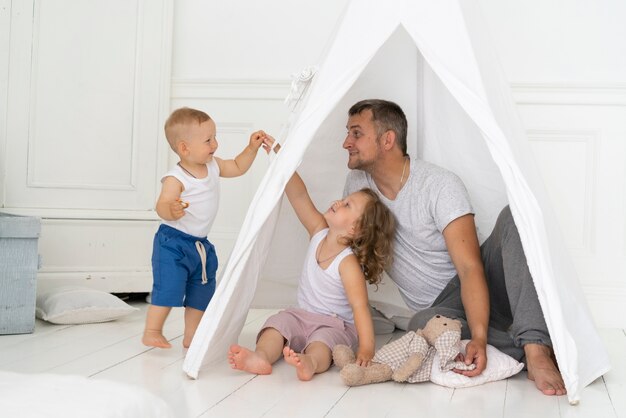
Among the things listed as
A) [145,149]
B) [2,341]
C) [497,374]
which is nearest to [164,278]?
[2,341]

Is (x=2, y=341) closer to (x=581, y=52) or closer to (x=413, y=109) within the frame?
(x=413, y=109)

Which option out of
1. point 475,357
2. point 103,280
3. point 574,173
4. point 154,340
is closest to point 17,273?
point 154,340

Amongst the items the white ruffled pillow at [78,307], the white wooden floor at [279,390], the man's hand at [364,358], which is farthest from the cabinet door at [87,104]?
the man's hand at [364,358]

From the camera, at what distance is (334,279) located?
235cm

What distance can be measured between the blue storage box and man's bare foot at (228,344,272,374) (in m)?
0.88

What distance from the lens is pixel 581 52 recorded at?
3.22m

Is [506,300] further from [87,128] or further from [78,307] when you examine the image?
[87,128]

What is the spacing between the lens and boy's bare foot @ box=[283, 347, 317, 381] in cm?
201

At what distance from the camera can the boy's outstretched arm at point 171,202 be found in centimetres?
230

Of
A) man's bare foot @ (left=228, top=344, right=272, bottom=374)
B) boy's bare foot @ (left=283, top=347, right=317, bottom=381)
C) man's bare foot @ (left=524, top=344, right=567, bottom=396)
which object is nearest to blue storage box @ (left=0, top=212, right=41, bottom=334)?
man's bare foot @ (left=228, top=344, right=272, bottom=374)

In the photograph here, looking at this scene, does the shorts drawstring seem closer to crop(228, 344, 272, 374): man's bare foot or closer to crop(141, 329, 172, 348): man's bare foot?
crop(141, 329, 172, 348): man's bare foot

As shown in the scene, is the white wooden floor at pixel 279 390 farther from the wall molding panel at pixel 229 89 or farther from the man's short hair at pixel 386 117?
the wall molding panel at pixel 229 89

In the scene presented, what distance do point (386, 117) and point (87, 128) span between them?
53.8 inches

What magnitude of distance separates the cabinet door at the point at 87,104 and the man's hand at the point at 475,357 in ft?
5.55
